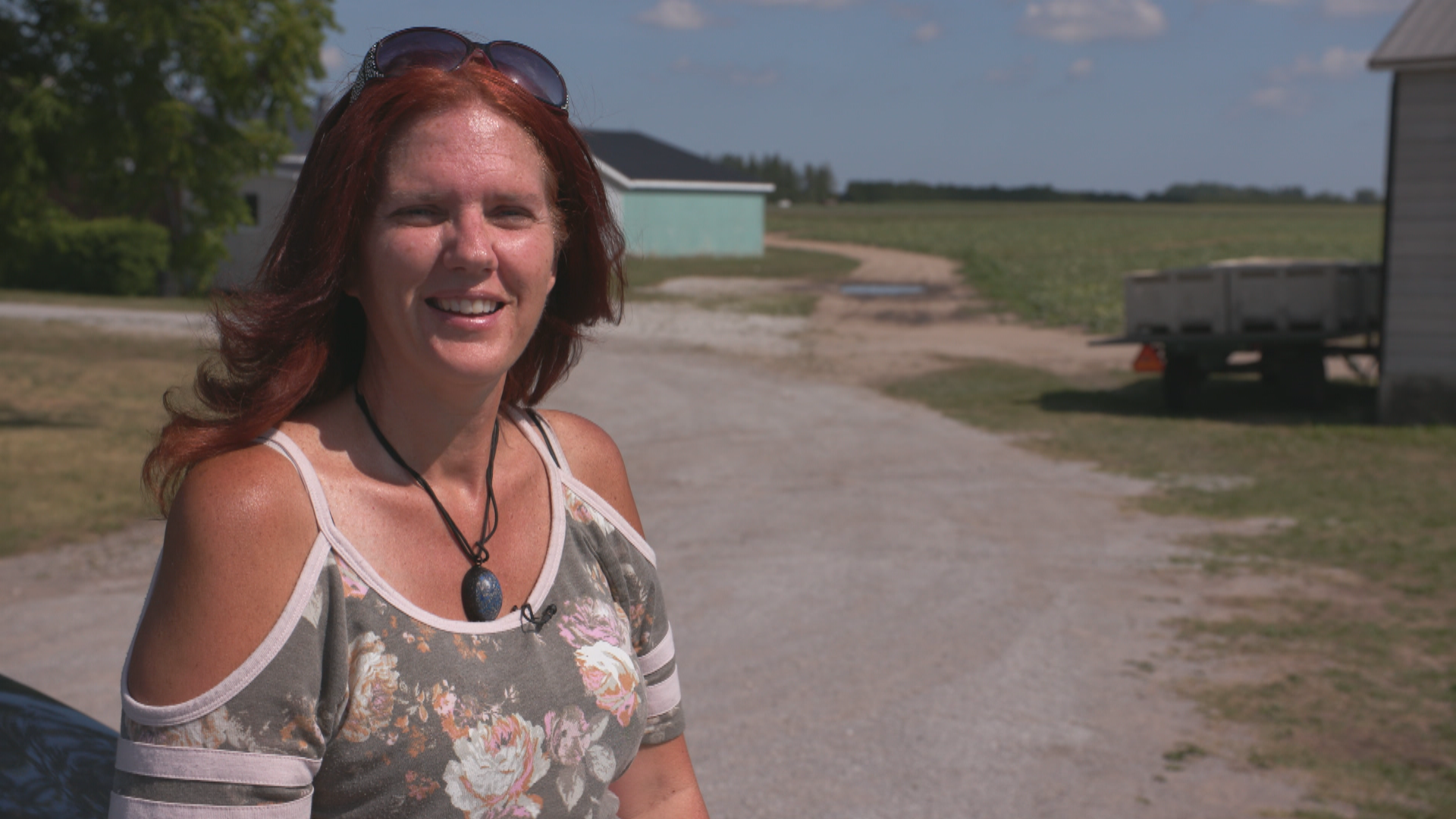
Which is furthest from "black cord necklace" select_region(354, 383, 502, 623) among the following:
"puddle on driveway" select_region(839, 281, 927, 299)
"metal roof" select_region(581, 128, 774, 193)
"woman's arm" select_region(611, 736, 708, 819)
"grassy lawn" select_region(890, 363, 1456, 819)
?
"metal roof" select_region(581, 128, 774, 193)

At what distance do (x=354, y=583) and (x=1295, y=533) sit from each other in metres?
8.89

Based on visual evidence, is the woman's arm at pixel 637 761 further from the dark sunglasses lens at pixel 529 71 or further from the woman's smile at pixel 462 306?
the dark sunglasses lens at pixel 529 71

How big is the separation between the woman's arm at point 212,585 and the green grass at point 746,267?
1374 inches

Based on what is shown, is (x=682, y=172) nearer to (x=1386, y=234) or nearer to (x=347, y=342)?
(x=1386, y=234)

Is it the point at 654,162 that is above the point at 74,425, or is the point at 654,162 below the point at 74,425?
above

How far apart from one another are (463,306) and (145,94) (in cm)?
1240

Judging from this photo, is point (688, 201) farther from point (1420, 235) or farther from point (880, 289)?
point (1420, 235)

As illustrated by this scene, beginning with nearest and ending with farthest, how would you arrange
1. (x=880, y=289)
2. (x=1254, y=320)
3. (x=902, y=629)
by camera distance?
(x=902, y=629)
(x=1254, y=320)
(x=880, y=289)

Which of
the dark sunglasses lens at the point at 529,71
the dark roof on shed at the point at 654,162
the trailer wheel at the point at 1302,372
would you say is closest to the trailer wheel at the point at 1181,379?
the trailer wheel at the point at 1302,372

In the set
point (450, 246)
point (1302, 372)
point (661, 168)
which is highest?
point (661, 168)

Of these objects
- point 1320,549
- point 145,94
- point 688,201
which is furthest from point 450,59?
point 688,201

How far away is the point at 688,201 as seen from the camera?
49.2 metres

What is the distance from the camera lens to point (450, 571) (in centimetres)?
179

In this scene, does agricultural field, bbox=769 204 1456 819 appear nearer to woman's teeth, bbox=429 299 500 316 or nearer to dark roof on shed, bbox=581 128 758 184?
woman's teeth, bbox=429 299 500 316
